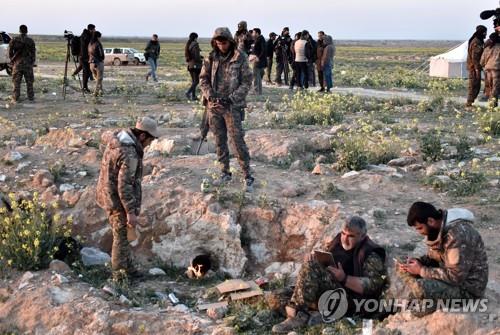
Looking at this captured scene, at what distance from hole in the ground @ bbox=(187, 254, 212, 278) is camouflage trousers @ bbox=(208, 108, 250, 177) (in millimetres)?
1005

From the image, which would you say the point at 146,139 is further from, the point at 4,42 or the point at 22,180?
the point at 4,42

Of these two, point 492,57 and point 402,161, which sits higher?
point 492,57

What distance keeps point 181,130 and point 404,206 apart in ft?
14.1

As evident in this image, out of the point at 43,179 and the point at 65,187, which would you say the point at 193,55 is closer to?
the point at 43,179

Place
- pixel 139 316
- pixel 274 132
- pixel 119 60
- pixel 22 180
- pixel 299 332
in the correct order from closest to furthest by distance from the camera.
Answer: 1. pixel 299 332
2. pixel 139 316
3. pixel 22 180
4. pixel 274 132
5. pixel 119 60

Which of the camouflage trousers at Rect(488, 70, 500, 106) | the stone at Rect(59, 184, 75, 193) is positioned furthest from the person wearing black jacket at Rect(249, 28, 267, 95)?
the stone at Rect(59, 184, 75, 193)

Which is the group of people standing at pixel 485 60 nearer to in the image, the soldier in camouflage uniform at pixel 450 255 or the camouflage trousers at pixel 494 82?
the camouflage trousers at pixel 494 82

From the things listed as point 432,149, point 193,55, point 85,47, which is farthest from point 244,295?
point 85,47

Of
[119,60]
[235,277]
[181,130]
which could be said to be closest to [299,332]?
[235,277]

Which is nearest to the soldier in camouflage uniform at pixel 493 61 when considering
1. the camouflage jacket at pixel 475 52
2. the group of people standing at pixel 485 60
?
the group of people standing at pixel 485 60

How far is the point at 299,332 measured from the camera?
15.1ft

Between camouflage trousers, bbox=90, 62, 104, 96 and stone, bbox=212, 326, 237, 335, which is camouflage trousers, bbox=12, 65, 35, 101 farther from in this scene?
stone, bbox=212, 326, 237, 335

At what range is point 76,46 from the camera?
1420cm

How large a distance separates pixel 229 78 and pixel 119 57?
29.9 m
